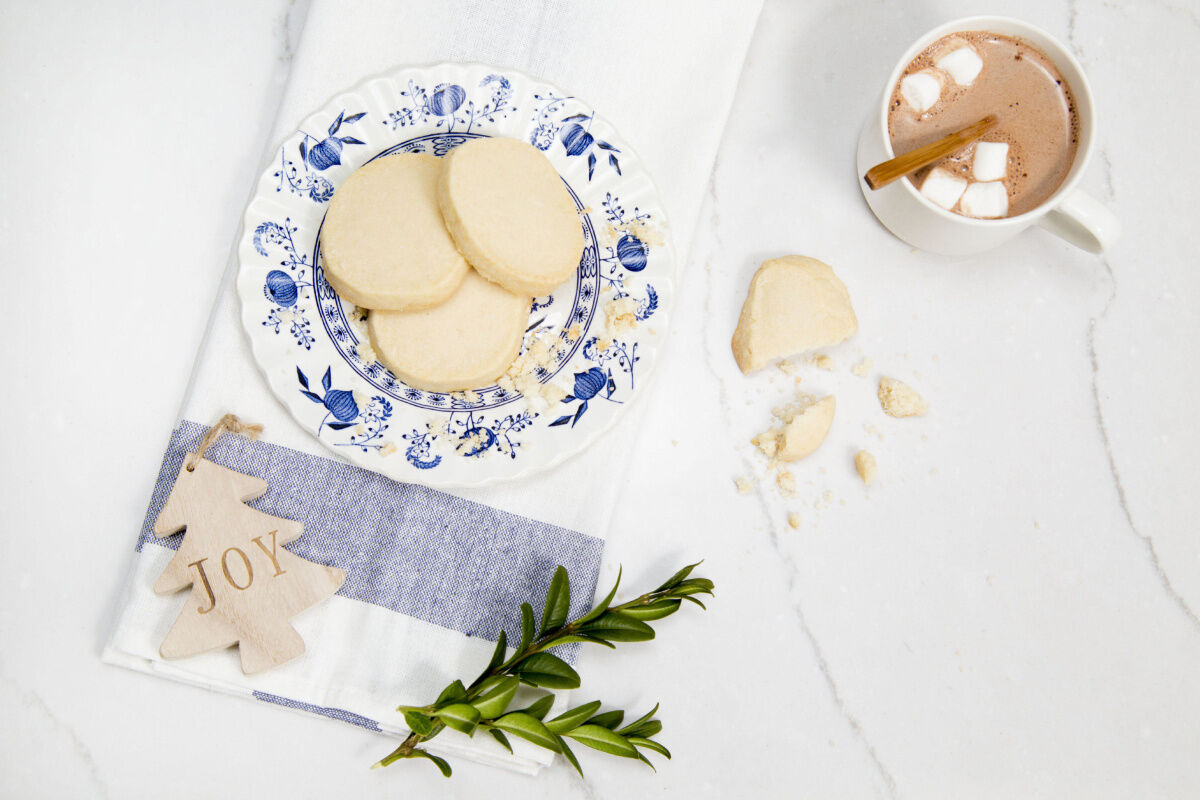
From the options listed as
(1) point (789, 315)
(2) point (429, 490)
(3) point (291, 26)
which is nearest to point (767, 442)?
(1) point (789, 315)

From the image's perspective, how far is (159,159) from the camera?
0.96 metres

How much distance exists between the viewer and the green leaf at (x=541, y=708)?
0.81m

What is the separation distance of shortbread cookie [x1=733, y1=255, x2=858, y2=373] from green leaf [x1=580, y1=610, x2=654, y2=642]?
294 millimetres

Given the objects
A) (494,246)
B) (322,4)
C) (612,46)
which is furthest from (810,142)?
(322,4)

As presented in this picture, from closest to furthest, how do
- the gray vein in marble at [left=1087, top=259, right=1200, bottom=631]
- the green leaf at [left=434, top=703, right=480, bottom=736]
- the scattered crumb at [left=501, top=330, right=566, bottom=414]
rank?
the green leaf at [left=434, top=703, right=480, bottom=736] → the scattered crumb at [left=501, top=330, right=566, bottom=414] → the gray vein in marble at [left=1087, top=259, right=1200, bottom=631]

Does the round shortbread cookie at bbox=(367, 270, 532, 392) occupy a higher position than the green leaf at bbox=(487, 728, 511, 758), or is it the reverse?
the round shortbread cookie at bbox=(367, 270, 532, 392)

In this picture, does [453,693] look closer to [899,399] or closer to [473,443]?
[473,443]

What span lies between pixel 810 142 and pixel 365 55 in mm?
497

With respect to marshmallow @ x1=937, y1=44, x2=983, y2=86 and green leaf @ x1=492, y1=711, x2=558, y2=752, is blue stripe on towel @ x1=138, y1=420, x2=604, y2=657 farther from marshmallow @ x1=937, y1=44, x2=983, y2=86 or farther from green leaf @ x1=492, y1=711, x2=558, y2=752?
marshmallow @ x1=937, y1=44, x2=983, y2=86

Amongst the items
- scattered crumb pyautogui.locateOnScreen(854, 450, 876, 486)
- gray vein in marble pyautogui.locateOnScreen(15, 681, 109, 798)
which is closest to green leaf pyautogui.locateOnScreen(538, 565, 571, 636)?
scattered crumb pyautogui.locateOnScreen(854, 450, 876, 486)

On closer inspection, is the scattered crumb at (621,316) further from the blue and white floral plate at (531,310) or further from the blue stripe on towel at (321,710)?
the blue stripe on towel at (321,710)

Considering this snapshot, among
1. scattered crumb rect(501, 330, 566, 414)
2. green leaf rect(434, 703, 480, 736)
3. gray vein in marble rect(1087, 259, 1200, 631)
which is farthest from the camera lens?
gray vein in marble rect(1087, 259, 1200, 631)

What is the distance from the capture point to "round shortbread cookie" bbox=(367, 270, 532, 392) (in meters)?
0.82

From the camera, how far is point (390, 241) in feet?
2.67
